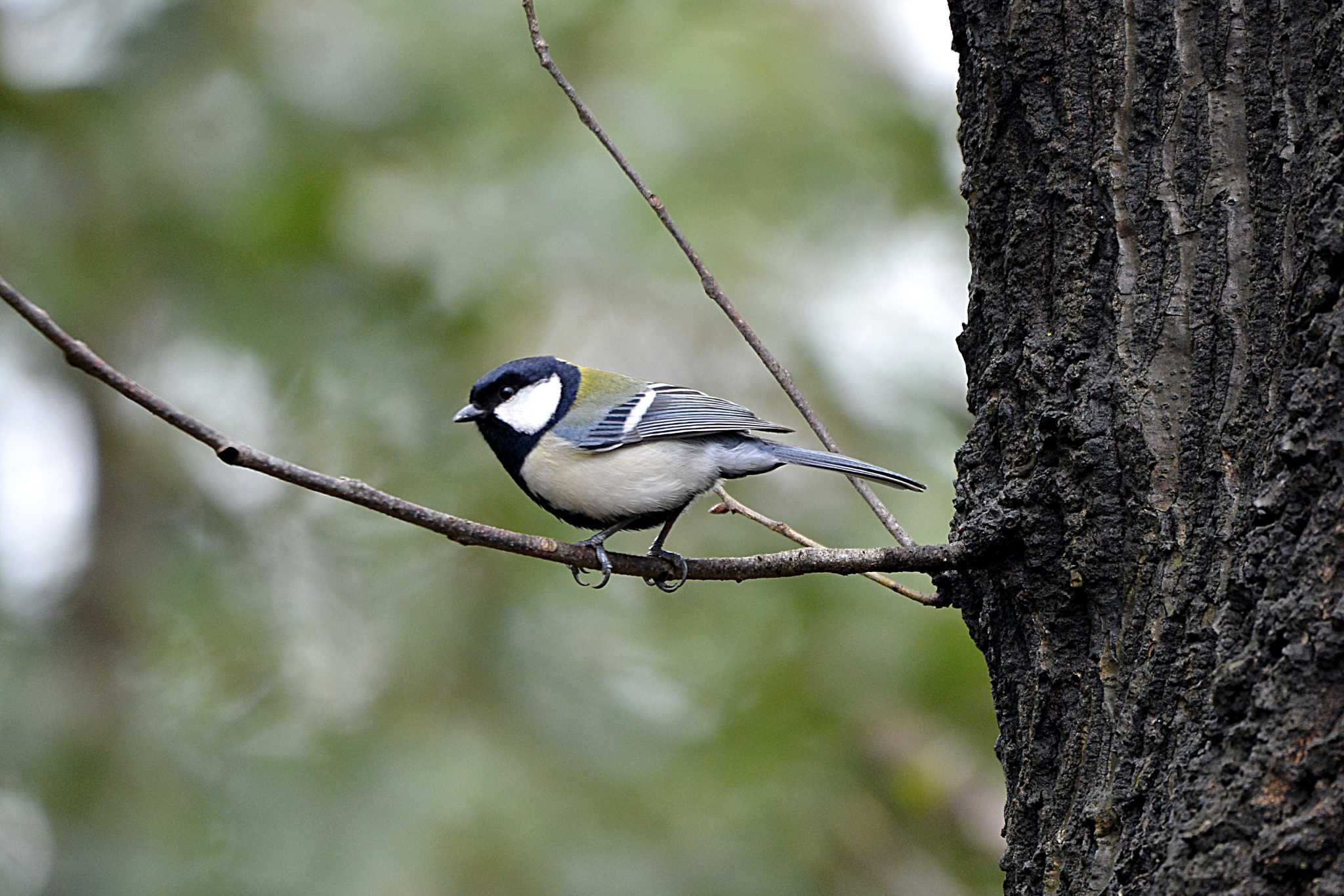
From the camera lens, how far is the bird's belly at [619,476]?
109 inches

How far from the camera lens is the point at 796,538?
2342mm

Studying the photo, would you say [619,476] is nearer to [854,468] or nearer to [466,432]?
[854,468]

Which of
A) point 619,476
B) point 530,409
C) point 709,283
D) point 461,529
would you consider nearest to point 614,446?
point 619,476

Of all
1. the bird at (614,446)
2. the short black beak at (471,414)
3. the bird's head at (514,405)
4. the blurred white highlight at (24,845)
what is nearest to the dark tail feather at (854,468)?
the bird at (614,446)

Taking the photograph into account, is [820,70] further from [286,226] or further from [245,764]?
[245,764]

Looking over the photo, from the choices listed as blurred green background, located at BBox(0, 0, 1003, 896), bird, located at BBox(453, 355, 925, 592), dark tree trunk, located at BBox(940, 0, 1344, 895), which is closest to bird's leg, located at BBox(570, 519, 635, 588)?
bird, located at BBox(453, 355, 925, 592)

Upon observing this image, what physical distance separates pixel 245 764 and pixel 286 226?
201 cm

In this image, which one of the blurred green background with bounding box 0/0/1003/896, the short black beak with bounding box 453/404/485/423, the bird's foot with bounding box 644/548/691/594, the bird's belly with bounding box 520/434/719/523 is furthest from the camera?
the blurred green background with bounding box 0/0/1003/896

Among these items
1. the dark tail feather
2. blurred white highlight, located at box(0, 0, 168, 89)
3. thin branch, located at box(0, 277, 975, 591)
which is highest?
blurred white highlight, located at box(0, 0, 168, 89)

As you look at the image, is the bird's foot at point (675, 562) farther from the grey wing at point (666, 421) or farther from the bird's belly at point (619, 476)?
the grey wing at point (666, 421)

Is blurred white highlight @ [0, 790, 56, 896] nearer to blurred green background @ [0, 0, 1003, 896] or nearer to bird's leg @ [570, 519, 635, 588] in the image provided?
blurred green background @ [0, 0, 1003, 896]

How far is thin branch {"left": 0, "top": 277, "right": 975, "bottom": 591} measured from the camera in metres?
1.33

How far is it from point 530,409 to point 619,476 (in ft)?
1.09

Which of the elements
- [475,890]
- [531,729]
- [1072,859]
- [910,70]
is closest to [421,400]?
[531,729]
